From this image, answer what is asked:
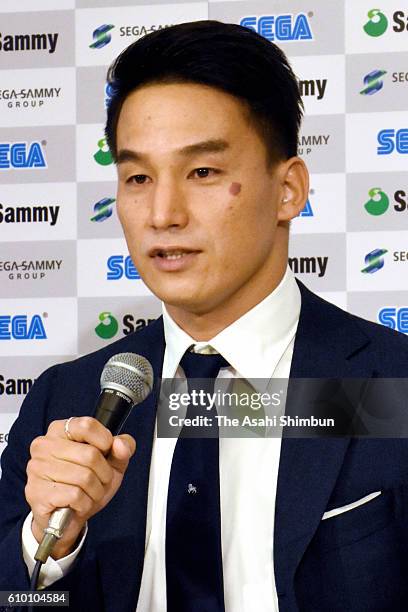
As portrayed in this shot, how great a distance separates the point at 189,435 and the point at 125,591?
23cm

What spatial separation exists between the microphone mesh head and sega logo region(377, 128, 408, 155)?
43.2 inches

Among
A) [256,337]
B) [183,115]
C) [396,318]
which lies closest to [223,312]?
[256,337]

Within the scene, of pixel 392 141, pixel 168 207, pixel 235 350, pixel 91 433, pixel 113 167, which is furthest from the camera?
pixel 113 167

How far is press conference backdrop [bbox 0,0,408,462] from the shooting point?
1.95m

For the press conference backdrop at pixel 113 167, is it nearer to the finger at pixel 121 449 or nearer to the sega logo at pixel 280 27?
the sega logo at pixel 280 27

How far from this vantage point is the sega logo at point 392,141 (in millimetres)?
1941

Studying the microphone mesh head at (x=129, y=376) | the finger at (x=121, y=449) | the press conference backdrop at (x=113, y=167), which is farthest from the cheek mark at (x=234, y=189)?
the press conference backdrop at (x=113, y=167)

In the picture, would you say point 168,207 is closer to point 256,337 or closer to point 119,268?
point 256,337

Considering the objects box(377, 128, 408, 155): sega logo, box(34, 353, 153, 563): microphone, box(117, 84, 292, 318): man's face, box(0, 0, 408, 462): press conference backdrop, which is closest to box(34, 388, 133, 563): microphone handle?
box(34, 353, 153, 563): microphone

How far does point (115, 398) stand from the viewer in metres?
0.97

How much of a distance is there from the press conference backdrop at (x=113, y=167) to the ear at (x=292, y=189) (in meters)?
0.56

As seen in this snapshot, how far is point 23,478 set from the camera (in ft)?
4.51

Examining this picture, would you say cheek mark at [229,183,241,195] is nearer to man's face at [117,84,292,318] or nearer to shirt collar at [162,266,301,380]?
man's face at [117,84,292,318]

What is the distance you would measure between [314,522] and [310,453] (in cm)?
10
